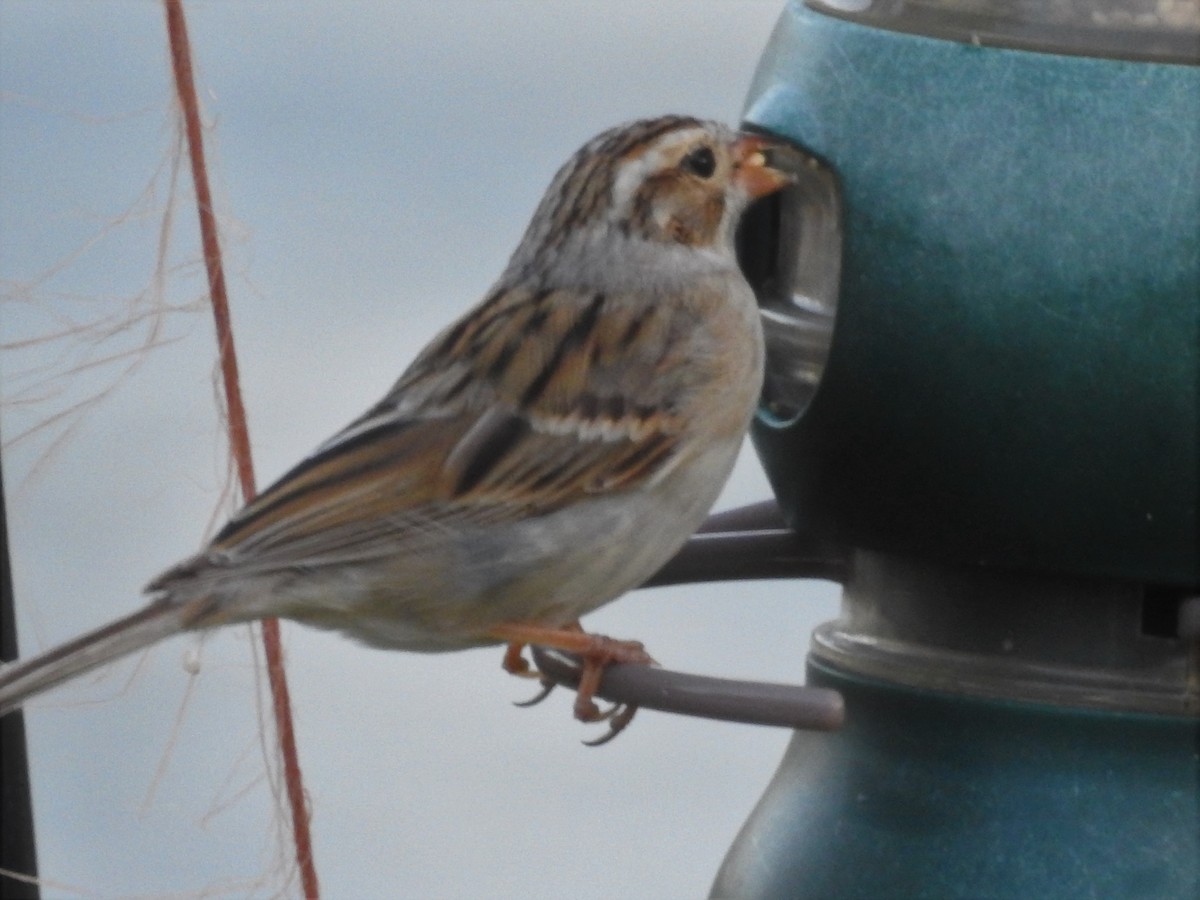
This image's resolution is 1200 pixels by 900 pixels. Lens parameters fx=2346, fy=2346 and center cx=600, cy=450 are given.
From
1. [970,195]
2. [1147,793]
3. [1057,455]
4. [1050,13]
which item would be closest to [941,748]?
[1147,793]

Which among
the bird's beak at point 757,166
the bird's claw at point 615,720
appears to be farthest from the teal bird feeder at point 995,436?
the bird's claw at point 615,720

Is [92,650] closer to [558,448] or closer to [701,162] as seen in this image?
[558,448]

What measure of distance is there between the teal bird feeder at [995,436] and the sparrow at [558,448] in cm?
13

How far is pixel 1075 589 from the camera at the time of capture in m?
2.78

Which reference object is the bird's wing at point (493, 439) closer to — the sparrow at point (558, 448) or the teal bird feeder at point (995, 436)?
the sparrow at point (558, 448)

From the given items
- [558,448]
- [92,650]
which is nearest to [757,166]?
[558,448]

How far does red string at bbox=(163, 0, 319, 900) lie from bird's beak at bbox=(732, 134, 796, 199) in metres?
0.72

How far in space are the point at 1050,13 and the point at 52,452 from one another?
121 centimetres

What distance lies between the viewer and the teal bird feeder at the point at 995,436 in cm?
251

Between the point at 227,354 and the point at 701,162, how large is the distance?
2.42 ft

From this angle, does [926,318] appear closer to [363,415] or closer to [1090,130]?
[1090,130]

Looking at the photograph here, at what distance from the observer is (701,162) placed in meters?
2.83

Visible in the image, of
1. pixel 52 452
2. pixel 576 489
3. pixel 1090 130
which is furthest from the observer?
pixel 576 489

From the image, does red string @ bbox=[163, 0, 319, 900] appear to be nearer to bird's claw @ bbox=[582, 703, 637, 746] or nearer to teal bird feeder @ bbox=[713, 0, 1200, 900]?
bird's claw @ bbox=[582, 703, 637, 746]
